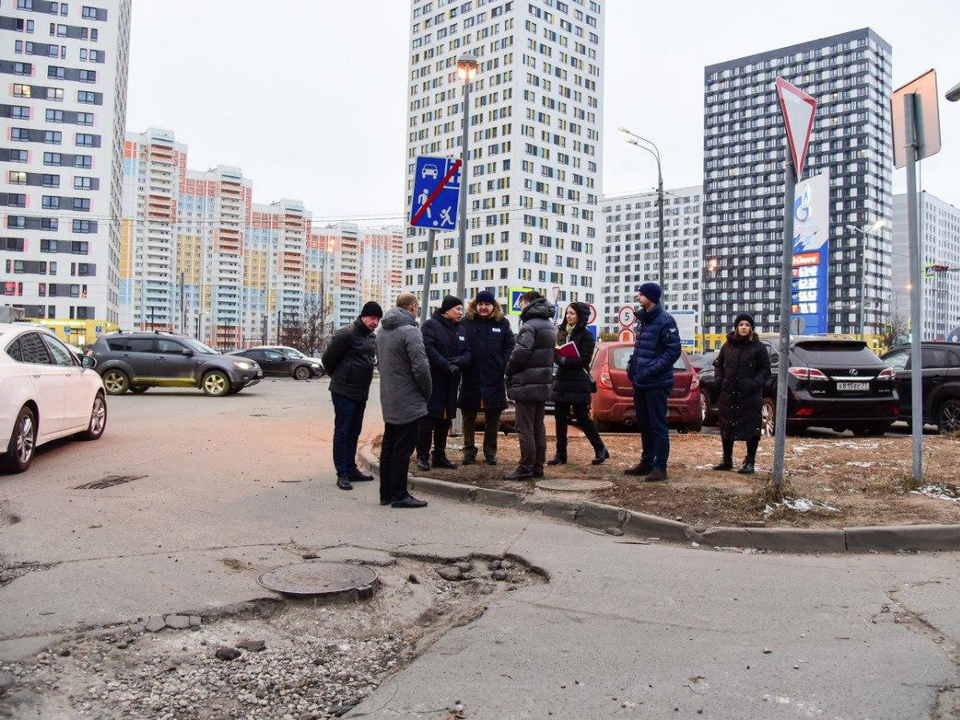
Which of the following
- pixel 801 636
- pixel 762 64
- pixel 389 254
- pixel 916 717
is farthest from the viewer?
pixel 762 64

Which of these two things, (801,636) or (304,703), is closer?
(304,703)

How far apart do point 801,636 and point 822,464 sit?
213 inches

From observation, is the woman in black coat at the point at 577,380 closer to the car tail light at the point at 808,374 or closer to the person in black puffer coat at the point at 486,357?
the person in black puffer coat at the point at 486,357

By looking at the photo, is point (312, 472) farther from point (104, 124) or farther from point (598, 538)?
point (104, 124)

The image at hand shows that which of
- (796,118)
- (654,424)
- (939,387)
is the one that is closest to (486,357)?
(654,424)

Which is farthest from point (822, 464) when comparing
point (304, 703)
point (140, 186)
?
point (140, 186)

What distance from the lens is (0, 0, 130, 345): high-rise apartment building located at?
87.4 m

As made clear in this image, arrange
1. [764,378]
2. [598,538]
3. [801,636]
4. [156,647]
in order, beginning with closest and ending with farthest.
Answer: [156,647] < [801,636] < [598,538] < [764,378]

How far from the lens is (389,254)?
159375 mm

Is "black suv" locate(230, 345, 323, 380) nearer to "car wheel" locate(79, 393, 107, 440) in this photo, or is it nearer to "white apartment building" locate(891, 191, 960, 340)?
"car wheel" locate(79, 393, 107, 440)

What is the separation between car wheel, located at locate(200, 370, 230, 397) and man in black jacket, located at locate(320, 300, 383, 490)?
47.5 ft

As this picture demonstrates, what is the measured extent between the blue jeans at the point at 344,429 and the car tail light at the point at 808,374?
22.7 ft

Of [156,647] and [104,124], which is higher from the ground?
[104,124]

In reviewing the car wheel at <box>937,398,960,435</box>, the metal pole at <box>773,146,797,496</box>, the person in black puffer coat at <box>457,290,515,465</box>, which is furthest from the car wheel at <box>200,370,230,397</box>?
the metal pole at <box>773,146,797,496</box>
